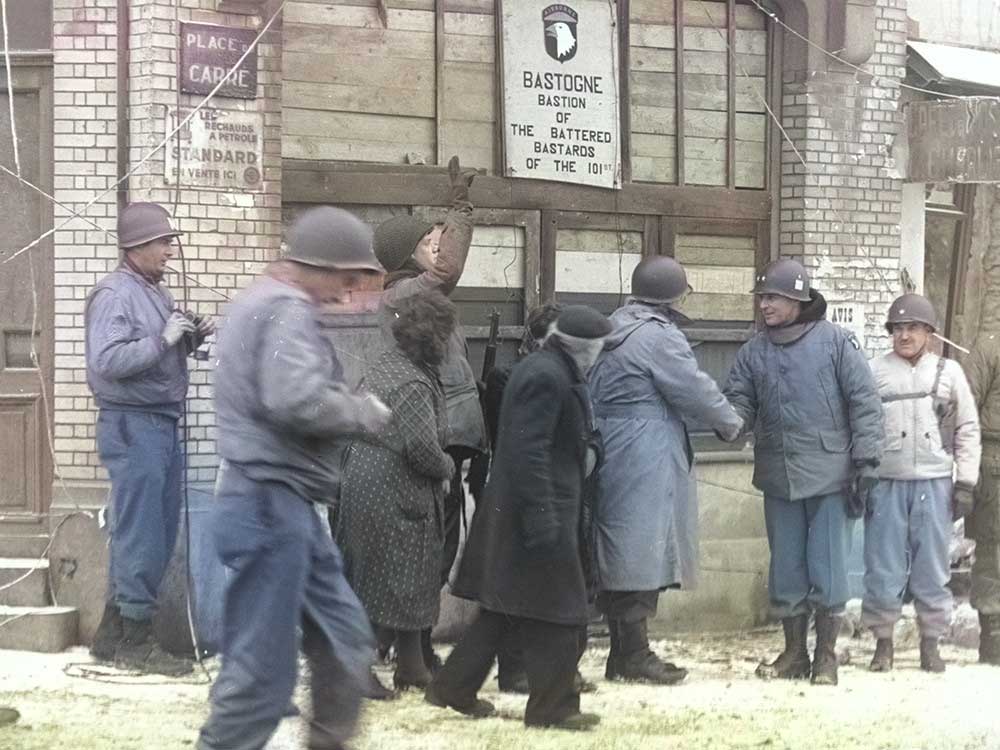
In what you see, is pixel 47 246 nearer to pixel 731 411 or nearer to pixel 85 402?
pixel 85 402

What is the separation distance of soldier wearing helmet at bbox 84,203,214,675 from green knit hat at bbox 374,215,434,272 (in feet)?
2.75

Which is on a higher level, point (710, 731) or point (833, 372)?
point (833, 372)

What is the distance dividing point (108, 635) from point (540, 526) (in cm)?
234

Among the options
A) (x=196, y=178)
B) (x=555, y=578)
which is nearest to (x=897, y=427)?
(x=555, y=578)

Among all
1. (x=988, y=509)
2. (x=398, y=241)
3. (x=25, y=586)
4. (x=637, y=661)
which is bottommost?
(x=637, y=661)

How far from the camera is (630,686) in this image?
8.54m

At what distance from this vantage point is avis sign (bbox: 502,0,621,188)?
10.0m

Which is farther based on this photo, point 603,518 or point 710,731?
point 603,518

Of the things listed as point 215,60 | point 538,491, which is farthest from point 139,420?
point 538,491

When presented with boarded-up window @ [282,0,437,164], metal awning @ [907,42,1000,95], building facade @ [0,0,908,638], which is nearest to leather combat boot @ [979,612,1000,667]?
building facade @ [0,0,908,638]

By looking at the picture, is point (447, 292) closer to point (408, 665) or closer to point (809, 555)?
point (408, 665)

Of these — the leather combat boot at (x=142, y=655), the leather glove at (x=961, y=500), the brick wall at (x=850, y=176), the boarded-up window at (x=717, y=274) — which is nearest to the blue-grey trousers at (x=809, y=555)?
the leather glove at (x=961, y=500)

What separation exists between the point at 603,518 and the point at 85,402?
2506mm

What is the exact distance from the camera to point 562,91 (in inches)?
399
